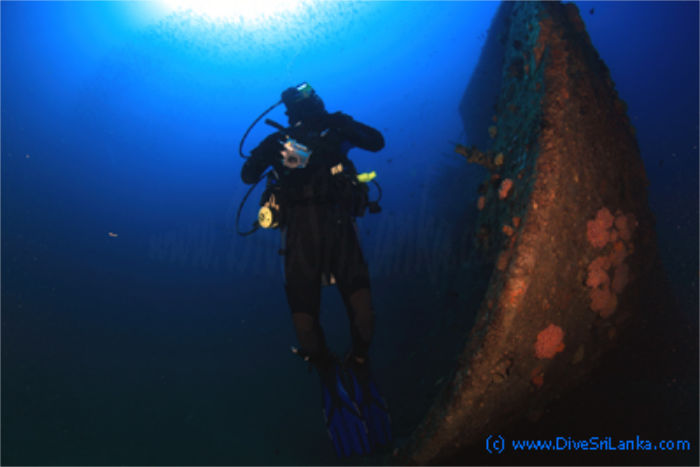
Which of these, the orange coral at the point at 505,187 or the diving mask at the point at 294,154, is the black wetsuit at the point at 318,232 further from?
the orange coral at the point at 505,187

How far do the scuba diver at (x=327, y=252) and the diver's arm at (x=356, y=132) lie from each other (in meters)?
0.01

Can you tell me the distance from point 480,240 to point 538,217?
2.90ft

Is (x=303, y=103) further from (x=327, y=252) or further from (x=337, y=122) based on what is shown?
(x=327, y=252)

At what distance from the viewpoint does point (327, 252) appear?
3.03 meters

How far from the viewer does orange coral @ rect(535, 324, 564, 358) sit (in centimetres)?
221

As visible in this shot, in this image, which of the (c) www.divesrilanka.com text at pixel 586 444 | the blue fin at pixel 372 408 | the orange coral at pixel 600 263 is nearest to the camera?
the (c) www.divesrilanka.com text at pixel 586 444

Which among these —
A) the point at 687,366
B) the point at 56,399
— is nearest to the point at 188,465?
the point at 56,399

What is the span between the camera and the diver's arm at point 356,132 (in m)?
3.28

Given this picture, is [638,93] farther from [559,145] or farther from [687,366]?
[687,366]

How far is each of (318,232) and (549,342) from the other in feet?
7.55

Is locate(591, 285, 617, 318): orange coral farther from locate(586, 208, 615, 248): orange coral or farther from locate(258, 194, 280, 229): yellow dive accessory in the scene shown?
locate(258, 194, 280, 229): yellow dive accessory

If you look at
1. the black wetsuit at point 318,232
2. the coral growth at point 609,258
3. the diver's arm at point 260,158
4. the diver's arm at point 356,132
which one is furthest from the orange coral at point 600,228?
the diver's arm at point 260,158

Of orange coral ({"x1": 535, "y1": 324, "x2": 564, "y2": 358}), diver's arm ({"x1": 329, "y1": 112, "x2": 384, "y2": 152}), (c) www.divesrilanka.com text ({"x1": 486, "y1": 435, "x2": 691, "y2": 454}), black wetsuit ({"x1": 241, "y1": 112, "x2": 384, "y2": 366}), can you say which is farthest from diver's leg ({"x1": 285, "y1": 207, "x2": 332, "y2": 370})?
orange coral ({"x1": 535, "y1": 324, "x2": 564, "y2": 358})

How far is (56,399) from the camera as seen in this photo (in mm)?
7359
